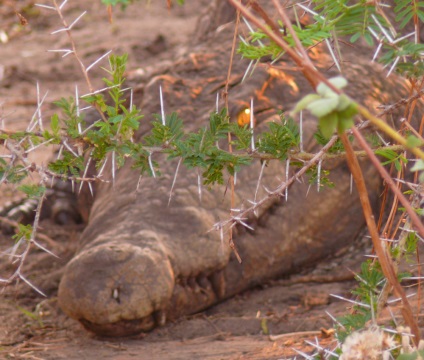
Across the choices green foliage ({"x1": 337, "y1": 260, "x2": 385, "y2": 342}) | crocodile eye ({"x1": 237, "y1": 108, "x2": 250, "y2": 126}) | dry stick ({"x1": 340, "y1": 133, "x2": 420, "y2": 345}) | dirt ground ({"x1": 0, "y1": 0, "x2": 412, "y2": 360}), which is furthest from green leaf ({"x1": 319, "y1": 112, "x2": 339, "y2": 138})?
crocodile eye ({"x1": 237, "y1": 108, "x2": 250, "y2": 126})

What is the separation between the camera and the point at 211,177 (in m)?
2.28

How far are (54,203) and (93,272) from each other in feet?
5.44

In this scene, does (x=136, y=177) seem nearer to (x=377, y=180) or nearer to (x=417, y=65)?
(x=377, y=180)

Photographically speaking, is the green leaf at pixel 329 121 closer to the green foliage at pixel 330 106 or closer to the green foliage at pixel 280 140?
the green foliage at pixel 330 106

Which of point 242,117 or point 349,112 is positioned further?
point 242,117

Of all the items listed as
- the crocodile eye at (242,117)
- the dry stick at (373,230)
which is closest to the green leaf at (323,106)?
the dry stick at (373,230)

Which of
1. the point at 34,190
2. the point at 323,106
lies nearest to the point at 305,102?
the point at 323,106

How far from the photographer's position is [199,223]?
10.7 ft

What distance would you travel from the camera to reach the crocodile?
9.65 ft

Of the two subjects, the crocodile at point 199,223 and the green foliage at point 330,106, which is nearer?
the green foliage at point 330,106

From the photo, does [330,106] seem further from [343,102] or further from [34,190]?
[34,190]

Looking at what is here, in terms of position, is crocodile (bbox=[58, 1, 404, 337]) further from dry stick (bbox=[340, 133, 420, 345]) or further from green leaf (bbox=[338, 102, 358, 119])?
green leaf (bbox=[338, 102, 358, 119])

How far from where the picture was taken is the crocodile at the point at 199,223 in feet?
9.65

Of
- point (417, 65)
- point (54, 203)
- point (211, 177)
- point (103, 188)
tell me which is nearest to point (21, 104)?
point (54, 203)
